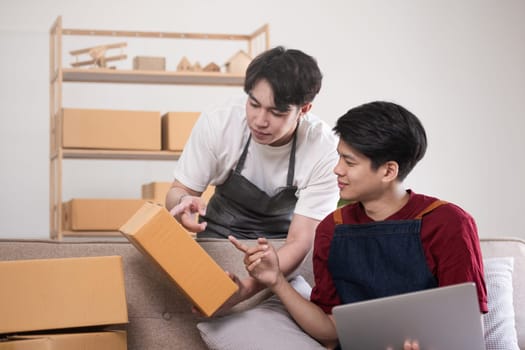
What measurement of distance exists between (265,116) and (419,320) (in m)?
0.69

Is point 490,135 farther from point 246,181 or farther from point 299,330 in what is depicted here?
point 299,330

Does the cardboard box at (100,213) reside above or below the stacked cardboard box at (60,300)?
below

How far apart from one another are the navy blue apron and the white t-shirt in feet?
1.02

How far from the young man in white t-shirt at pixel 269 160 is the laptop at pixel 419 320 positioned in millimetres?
381

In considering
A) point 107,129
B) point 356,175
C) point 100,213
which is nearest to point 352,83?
point 107,129

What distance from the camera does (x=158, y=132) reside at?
13.0ft

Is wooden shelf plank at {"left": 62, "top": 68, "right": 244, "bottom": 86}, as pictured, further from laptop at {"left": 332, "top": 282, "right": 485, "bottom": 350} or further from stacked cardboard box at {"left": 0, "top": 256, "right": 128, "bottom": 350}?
laptop at {"left": 332, "top": 282, "right": 485, "bottom": 350}

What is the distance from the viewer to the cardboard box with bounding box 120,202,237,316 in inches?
59.8

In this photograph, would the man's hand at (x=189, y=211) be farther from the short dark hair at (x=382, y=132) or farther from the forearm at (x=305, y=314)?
the short dark hair at (x=382, y=132)

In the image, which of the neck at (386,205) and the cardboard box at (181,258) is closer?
the cardboard box at (181,258)

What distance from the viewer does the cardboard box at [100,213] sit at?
12.9ft

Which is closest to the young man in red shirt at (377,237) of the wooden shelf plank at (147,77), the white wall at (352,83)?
the wooden shelf plank at (147,77)

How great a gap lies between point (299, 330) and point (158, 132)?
7.98ft

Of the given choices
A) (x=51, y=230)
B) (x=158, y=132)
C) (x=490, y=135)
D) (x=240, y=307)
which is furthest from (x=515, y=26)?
(x=240, y=307)
